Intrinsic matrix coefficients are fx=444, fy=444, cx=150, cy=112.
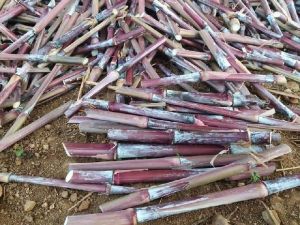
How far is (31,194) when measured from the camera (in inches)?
96.2

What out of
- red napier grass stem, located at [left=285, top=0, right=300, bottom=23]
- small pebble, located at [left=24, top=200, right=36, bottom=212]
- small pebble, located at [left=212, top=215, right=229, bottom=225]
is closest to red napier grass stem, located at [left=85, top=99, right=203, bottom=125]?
small pebble, located at [left=212, top=215, right=229, bottom=225]

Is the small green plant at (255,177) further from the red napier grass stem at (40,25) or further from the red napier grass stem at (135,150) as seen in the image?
the red napier grass stem at (40,25)

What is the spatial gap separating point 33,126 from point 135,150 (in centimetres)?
68

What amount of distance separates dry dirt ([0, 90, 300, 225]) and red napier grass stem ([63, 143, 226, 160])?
0.13 m

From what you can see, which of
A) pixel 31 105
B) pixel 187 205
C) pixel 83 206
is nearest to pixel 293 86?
pixel 187 205

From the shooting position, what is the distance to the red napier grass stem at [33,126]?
2605mm

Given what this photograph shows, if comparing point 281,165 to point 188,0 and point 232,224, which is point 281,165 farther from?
point 188,0

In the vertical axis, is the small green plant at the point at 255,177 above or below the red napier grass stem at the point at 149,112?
below

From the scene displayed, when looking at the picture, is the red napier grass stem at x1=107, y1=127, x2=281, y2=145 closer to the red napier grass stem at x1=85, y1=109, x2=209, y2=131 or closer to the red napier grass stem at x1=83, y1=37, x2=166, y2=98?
the red napier grass stem at x1=85, y1=109, x2=209, y2=131

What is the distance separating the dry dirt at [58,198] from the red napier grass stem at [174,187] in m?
0.08

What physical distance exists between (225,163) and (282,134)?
50 centimetres

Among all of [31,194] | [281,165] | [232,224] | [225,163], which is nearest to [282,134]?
[281,165]

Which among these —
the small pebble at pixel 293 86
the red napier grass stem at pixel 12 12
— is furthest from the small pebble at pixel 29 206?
the small pebble at pixel 293 86

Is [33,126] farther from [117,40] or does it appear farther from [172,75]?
[172,75]
